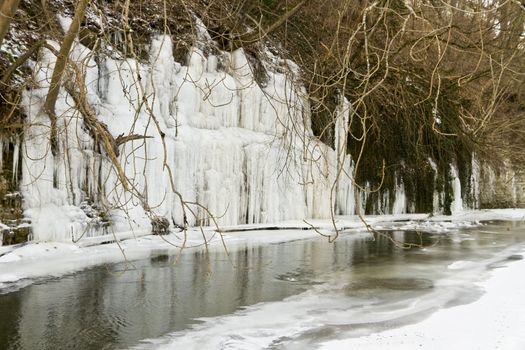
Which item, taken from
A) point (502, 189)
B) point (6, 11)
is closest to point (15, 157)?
point (6, 11)

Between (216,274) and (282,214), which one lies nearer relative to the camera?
(216,274)

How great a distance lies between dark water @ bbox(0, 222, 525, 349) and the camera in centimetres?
436

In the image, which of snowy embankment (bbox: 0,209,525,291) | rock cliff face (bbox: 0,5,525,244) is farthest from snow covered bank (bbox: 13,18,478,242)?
snowy embankment (bbox: 0,209,525,291)

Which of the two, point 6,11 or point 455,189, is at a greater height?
point 6,11

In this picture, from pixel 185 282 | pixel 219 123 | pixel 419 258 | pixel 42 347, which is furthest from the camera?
pixel 219 123

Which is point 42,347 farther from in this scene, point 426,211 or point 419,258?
point 426,211

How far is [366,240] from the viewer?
33.6 ft

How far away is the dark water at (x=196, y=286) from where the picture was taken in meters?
4.36

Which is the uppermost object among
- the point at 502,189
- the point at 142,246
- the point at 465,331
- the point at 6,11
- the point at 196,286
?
the point at 6,11

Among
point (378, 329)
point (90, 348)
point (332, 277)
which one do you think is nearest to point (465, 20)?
point (332, 277)

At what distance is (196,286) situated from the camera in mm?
5895

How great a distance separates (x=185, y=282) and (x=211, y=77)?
6.09 metres

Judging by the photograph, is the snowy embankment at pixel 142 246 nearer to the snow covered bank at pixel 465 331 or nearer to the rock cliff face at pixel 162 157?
the rock cliff face at pixel 162 157

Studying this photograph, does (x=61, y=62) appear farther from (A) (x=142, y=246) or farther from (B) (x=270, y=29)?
(A) (x=142, y=246)
